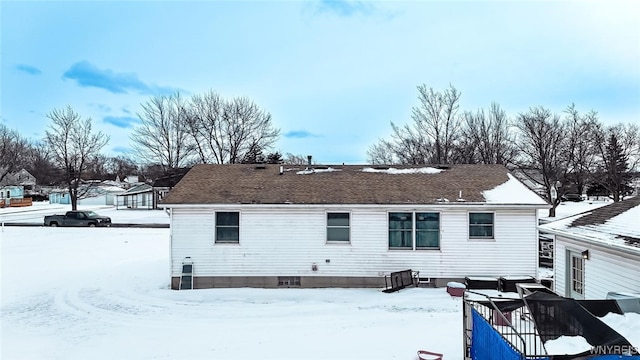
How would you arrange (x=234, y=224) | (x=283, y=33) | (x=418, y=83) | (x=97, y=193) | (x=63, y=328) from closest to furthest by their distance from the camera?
(x=63, y=328) → (x=234, y=224) → (x=283, y=33) → (x=418, y=83) → (x=97, y=193)

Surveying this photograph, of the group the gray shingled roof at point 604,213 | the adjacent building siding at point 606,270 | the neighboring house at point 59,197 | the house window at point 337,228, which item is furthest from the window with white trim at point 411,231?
the neighboring house at point 59,197

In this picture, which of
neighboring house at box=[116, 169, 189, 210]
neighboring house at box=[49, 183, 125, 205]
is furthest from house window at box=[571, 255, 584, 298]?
neighboring house at box=[49, 183, 125, 205]

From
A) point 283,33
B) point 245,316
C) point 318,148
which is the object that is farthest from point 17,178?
point 245,316

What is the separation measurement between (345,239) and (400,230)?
1999 millimetres

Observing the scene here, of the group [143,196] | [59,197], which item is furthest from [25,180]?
[143,196]

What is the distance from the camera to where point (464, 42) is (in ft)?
66.7

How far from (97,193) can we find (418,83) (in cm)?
5706

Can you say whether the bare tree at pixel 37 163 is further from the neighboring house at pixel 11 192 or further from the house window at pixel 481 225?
the house window at pixel 481 225

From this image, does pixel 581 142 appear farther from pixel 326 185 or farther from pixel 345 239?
pixel 345 239

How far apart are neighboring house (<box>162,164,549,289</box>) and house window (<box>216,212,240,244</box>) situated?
0.04 m

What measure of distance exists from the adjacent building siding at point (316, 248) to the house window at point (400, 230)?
231 millimetres

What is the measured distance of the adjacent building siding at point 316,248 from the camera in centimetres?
1502

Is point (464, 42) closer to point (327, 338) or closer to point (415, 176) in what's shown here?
point (415, 176)

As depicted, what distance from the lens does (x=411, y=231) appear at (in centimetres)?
1520
